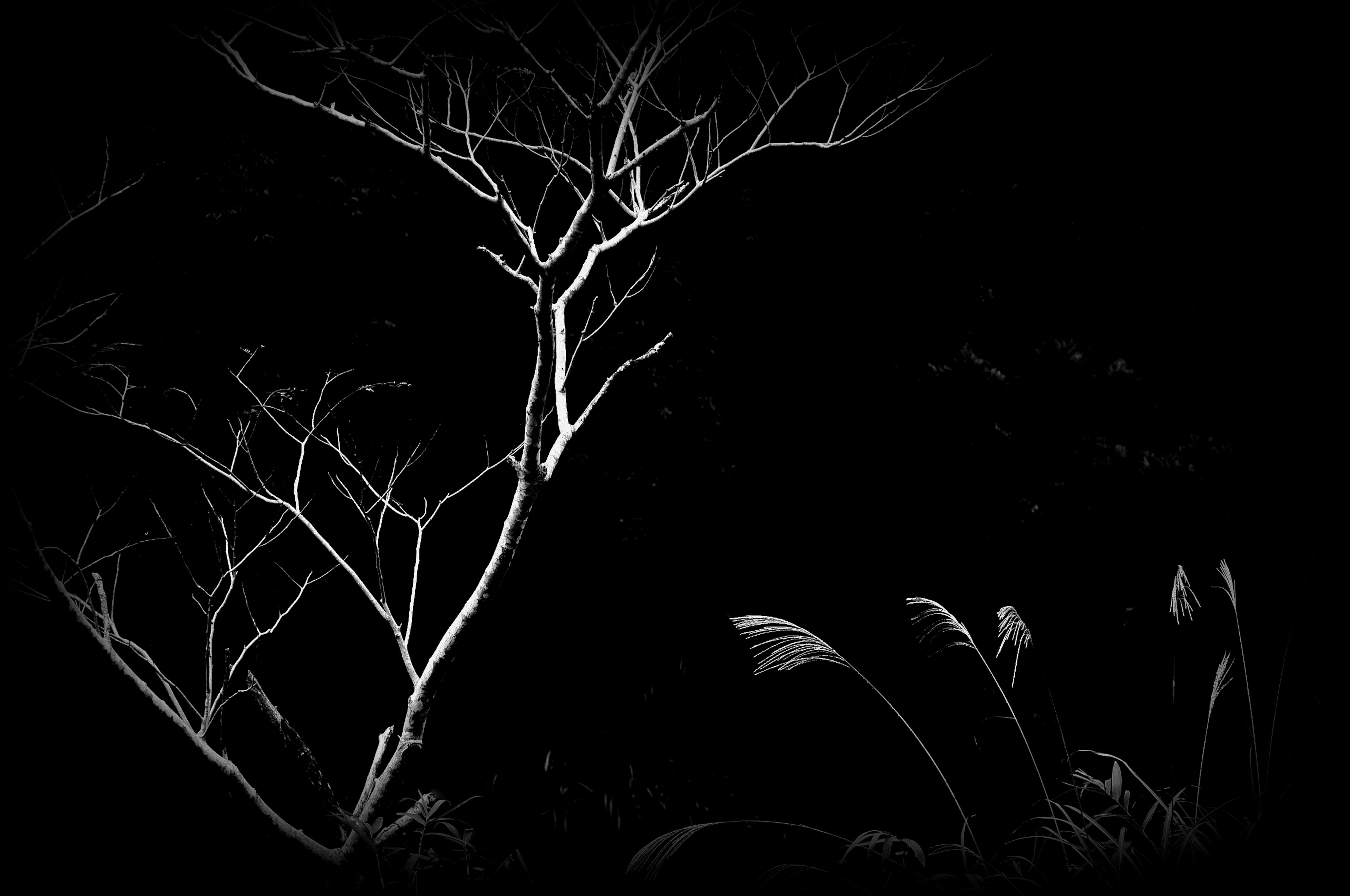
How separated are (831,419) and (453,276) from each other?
6.63 ft

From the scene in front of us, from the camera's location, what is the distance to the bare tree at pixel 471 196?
2.01 m

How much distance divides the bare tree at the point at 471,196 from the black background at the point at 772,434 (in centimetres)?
14

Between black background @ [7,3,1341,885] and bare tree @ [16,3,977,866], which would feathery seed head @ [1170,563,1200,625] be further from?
bare tree @ [16,3,977,866]

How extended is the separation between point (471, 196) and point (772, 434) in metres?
1.85

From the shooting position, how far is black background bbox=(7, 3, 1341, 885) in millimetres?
2795

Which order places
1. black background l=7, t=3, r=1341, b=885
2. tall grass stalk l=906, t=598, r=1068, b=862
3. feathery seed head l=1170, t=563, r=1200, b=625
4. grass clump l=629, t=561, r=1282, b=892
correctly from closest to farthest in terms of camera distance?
grass clump l=629, t=561, r=1282, b=892, feathery seed head l=1170, t=563, r=1200, b=625, tall grass stalk l=906, t=598, r=1068, b=862, black background l=7, t=3, r=1341, b=885

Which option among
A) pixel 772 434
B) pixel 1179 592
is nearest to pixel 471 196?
pixel 772 434

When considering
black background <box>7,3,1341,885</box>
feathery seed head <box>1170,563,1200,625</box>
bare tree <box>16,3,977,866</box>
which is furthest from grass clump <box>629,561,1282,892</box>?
black background <box>7,3,1341,885</box>

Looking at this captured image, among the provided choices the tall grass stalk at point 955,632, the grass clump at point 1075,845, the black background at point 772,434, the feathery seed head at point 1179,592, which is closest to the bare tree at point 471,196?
the black background at point 772,434

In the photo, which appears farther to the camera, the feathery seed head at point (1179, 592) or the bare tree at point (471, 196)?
the feathery seed head at point (1179, 592)

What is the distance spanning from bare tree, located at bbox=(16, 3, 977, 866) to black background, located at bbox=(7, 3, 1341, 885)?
14 cm

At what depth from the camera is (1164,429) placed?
380 centimetres

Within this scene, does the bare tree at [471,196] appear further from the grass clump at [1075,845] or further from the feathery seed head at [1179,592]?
the feathery seed head at [1179,592]

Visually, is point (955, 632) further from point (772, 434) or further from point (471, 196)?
point (471, 196)
